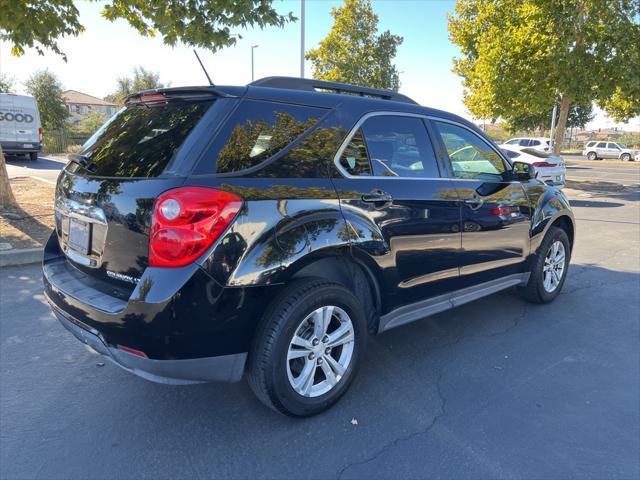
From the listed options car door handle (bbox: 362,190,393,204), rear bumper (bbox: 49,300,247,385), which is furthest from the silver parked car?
rear bumper (bbox: 49,300,247,385)

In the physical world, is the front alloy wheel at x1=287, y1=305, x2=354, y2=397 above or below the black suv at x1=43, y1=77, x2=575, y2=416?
below

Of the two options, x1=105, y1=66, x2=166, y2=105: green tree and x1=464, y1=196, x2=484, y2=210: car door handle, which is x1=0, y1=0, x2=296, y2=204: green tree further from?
x1=105, y1=66, x2=166, y2=105: green tree

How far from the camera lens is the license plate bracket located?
267 centimetres

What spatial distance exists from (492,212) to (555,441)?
6.06 ft

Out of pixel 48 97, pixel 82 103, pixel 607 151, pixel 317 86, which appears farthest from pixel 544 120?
pixel 82 103

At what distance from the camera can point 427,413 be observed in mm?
2877

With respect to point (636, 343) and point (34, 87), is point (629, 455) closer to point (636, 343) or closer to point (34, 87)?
point (636, 343)

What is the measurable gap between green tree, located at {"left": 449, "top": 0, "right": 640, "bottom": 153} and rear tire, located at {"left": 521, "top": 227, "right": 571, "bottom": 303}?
1156 centimetres

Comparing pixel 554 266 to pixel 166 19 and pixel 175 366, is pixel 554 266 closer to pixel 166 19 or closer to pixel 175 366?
pixel 175 366

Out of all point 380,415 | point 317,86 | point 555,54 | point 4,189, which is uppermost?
point 555,54

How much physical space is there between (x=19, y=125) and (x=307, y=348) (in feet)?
72.6

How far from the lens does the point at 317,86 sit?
3.17 m

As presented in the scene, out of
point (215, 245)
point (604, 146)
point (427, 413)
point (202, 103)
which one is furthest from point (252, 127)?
point (604, 146)

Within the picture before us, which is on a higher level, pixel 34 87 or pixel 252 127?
pixel 34 87
